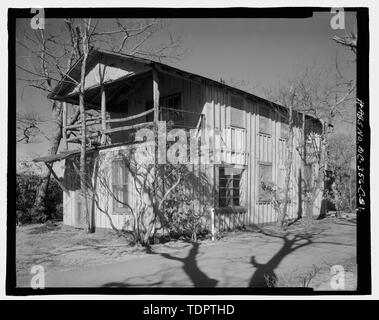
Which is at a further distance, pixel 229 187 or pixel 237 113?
pixel 237 113

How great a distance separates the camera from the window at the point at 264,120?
1206 centimetres

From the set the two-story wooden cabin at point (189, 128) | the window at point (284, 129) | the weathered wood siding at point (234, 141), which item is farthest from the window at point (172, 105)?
the window at point (284, 129)

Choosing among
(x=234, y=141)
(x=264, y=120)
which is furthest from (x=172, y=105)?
(x=264, y=120)

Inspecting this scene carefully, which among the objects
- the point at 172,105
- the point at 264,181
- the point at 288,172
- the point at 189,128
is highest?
the point at 172,105

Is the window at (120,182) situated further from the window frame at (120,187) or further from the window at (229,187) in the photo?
the window at (229,187)

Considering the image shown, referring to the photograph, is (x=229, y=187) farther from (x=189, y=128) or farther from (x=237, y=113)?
(x=237, y=113)

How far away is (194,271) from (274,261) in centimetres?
180

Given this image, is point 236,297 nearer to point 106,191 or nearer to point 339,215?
point 106,191

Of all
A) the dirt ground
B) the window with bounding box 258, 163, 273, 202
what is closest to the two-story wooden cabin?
the window with bounding box 258, 163, 273, 202

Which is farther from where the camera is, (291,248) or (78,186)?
(78,186)

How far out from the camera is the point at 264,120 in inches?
480

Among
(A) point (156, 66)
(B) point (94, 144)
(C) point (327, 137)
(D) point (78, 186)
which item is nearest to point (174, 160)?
(A) point (156, 66)

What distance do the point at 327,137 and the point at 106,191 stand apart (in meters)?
8.71
